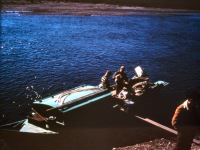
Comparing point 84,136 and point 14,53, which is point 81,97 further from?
point 14,53

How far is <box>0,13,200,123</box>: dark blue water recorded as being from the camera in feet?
75.0

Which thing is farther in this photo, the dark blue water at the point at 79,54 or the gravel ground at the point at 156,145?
the dark blue water at the point at 79,54

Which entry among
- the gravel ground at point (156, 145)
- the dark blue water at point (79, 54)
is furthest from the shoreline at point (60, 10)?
the gravel ground at point (156, 145)

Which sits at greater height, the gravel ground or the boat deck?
the boat deck

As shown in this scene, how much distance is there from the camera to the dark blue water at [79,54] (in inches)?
900

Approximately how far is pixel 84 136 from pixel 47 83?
12032mm

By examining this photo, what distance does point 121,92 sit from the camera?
15.0 meters

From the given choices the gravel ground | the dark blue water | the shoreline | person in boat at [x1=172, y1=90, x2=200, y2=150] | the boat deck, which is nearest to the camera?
person in boat at [x1=172, y1=90, x2=200, y2=150]

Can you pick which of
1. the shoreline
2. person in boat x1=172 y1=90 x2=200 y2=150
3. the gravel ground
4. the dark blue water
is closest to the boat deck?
the gravel ground

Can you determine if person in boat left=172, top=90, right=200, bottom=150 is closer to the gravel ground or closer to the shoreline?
the gravel ground

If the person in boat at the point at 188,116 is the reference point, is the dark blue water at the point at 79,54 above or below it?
below

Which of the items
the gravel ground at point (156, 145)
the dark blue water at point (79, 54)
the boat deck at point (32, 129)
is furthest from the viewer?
the dark blue water at point (79, 54)

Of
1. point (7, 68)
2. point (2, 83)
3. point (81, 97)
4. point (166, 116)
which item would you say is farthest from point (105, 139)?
point (7, 68)

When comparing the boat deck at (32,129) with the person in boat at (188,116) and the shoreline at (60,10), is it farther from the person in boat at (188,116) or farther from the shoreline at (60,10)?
the shoreline at (60,10)
